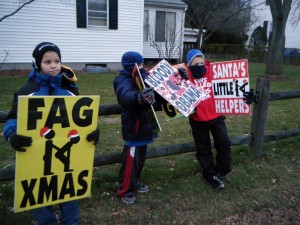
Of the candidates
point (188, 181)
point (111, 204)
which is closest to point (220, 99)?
point (188, 181)

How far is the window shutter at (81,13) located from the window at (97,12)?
0.26 metres

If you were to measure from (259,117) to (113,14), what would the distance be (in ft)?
34.8

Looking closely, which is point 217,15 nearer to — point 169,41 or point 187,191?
point 169,41

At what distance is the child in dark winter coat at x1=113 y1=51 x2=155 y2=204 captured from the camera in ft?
9.14

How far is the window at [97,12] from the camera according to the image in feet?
42.7

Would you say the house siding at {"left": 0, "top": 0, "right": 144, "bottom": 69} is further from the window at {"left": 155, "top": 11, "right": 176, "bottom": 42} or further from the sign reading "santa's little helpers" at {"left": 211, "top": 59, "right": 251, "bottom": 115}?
the sign reading "santa's little helpers" at {"left": 211, "top": 59, "right": 251, "bottom": 115}

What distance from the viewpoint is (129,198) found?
327 centimetres

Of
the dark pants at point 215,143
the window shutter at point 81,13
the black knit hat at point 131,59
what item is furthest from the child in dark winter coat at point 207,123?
the window shutter at point 81,13

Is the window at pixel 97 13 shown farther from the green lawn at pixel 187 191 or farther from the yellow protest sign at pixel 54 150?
the yellow protest sign at pixel 54 150

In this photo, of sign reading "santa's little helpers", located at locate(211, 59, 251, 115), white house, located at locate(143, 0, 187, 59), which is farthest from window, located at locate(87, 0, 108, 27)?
sign reading "santa's little helpers", located at locate(211, 59, 251, 115)

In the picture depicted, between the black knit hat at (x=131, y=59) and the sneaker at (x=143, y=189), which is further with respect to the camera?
the sneaker at (x=143, y=189)

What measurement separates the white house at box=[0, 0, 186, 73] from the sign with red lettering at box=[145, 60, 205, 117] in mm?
10315

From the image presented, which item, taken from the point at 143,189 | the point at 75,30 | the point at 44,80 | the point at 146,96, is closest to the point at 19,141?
the point at 44,80

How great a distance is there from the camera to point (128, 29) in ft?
46.0
